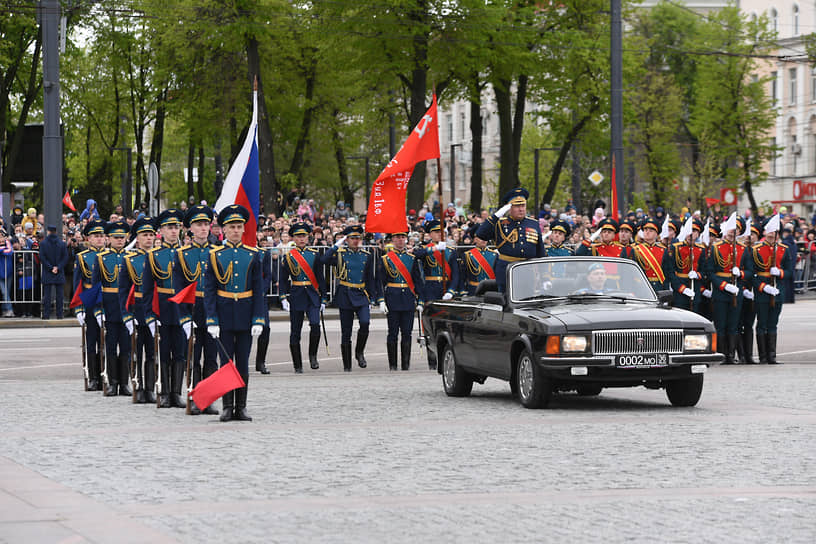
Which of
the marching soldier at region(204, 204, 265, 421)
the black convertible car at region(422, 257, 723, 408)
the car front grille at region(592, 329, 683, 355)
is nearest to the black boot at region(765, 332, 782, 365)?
the black convertible car at region(422, 257, 723, 408)

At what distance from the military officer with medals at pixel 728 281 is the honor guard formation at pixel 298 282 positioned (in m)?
0.02

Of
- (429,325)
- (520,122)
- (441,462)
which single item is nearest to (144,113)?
(520,122)

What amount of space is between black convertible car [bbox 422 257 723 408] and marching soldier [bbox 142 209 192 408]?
3.03 meters

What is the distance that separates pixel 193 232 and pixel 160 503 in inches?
245

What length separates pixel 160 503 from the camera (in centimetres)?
916

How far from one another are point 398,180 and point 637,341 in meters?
7.64

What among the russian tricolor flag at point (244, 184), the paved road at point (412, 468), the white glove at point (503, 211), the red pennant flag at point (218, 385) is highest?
the russian tricolor flag at point (244, 184)

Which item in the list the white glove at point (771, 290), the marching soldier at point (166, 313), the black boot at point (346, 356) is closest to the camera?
the marching soldier at point (166, 313)

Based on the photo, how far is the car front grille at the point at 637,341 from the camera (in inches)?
559

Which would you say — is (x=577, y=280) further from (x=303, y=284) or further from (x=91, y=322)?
(x=303, y=284)

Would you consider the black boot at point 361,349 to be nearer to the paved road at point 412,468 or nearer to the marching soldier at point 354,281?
the marching soldier at point 354,281

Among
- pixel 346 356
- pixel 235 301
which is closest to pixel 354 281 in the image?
pixel 346 356

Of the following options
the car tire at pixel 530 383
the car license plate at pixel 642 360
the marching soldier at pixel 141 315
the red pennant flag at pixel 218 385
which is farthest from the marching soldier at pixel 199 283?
the car license plate at pixel 642 360

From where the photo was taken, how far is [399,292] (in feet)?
69.5
